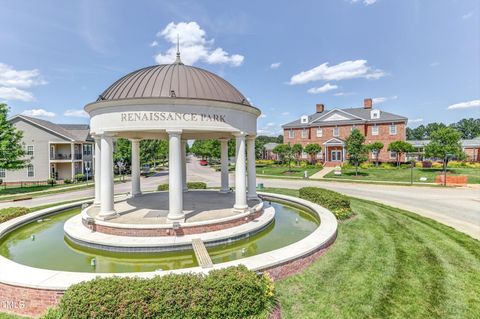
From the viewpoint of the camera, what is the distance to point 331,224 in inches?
510

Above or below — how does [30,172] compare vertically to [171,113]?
below

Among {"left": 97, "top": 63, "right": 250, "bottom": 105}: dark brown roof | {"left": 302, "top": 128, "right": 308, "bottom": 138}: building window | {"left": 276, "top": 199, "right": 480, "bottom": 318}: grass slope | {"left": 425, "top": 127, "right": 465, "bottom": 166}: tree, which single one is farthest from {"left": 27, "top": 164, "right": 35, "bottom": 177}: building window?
{"left": 425, "top": 127, "right": 465, "bottom": 166}: tree

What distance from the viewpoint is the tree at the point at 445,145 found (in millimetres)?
37344

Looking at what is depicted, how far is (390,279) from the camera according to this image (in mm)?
8414

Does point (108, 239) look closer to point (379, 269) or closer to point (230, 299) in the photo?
point (230, 299)

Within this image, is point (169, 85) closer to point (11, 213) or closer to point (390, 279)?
point (390, 279)

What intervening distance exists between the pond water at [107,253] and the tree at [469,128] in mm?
145176

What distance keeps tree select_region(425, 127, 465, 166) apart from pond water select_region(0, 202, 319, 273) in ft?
114

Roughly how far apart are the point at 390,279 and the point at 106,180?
43.6 feet

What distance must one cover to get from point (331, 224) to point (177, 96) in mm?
10123

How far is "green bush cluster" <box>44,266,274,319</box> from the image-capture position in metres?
6.02

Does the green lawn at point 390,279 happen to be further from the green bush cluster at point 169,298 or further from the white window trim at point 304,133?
the white window trim at point 304,133

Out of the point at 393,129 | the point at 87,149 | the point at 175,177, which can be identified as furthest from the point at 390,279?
the point at 87,149

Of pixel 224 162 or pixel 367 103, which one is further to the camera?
pixel 367 103
